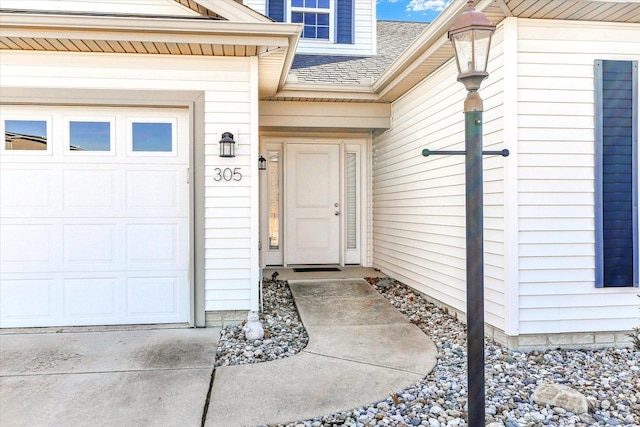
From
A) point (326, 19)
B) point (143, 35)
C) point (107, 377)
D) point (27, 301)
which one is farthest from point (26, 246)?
point (326, 19)

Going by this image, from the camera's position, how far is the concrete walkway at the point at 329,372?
2564 millimetres

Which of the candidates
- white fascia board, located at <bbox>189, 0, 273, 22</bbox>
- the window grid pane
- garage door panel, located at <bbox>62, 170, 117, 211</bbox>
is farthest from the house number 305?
the window grid pane

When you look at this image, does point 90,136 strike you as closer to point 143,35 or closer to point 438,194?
point 143,35

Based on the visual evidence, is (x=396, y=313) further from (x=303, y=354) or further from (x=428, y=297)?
(x=303, y=354)

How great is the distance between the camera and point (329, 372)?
310 centimetres

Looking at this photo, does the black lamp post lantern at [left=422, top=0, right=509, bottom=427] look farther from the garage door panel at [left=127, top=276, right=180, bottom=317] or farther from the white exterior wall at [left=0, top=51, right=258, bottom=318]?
the garage door panel at [left=127, top=276, right=180, bottom=317]

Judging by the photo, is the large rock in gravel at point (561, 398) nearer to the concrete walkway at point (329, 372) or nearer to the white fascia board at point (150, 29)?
the concrete walkway at point (329, 372)

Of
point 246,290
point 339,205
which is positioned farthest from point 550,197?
point 339,205

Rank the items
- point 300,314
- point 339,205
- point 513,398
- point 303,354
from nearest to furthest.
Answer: point 513,398, point 303,354, point 300,314, point 339,205

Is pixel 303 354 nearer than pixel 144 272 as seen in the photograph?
Yes

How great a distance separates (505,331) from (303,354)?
5.39ft

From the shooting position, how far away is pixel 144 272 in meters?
4.31

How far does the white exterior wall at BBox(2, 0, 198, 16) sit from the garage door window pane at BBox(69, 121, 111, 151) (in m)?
1.04

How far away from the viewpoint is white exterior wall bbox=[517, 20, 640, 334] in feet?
11.6
